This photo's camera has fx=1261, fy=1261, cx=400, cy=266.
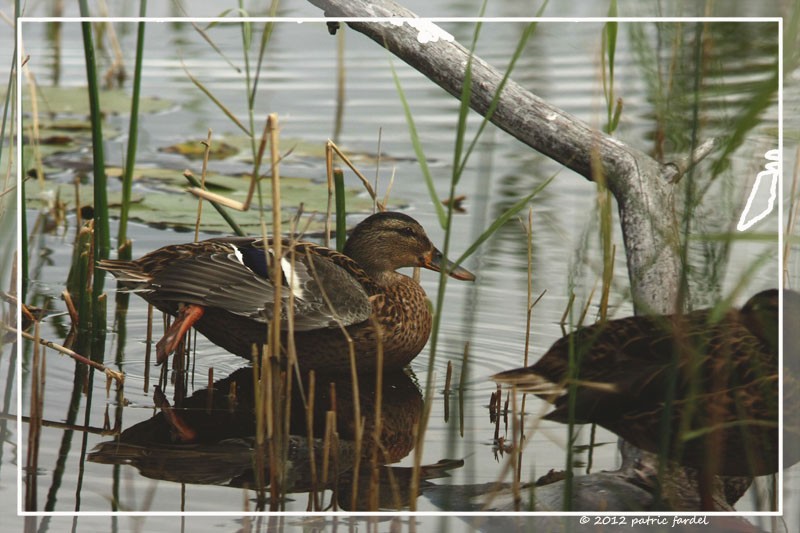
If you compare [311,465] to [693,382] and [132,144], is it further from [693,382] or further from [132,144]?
[132,144]

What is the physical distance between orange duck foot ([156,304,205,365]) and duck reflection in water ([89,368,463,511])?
162mm

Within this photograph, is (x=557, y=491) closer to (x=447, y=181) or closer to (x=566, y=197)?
(x=566, y=197)

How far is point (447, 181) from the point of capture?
5.71 meters

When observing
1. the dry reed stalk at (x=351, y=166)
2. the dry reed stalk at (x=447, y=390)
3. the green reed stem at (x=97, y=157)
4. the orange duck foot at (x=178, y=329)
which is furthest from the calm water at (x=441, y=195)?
the dry reed stalk at (x=351, y=166)

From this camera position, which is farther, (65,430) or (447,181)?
(447,181)

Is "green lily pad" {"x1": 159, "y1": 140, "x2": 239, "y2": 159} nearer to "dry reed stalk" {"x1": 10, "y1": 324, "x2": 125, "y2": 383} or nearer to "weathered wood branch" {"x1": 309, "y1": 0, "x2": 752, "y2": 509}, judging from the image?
"dry reed stalk" {"x1": 10, "y1": 324, "x2": 125, "y2": 383}

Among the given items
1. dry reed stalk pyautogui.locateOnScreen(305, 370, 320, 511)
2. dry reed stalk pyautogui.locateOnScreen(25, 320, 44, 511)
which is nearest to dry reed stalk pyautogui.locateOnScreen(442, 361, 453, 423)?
dry reed stalk pyautogui.locateOnScreen(305, 370, 320, 511)

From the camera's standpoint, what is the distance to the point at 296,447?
3.49 m

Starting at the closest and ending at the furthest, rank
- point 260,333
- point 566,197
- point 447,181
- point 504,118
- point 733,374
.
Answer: point 733,374 → point 504,118 → point 260,333 → point 566,197 → point 447,181

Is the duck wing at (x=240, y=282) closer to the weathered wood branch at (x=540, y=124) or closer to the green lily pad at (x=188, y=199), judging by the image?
the weathered wood branch at (x=540, y=124)

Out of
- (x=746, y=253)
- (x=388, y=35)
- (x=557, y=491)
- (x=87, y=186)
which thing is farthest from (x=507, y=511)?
(x=87, y=186)

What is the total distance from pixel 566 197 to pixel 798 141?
1.38m

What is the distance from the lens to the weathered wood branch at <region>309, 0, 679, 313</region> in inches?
143

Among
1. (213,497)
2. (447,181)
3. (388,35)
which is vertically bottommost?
(213,497)
